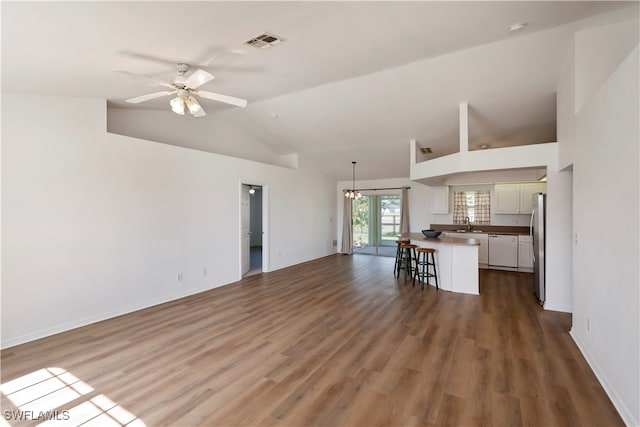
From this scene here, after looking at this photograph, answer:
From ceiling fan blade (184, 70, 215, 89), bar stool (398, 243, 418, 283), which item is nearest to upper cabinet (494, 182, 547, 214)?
bar stool (398, 243, 418, 283)

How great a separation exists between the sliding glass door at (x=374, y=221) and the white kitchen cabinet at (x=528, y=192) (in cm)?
392

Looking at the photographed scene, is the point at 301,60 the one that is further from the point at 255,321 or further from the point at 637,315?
the point at 637,315

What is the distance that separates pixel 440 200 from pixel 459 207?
582mm

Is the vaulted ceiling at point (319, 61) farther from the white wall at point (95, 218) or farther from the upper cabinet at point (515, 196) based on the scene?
the upper cabinet at point (515, 196)

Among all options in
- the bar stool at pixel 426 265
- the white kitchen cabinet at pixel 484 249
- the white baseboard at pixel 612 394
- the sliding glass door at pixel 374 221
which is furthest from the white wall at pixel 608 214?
the sliding glass door at pixel 374 221

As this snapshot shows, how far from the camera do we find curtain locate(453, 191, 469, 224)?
25.4 feet

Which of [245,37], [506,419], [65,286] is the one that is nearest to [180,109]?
[245,37]

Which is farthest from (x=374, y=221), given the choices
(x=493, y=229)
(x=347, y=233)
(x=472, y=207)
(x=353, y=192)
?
(x=493, y=229)

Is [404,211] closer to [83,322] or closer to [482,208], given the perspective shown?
[482,208]

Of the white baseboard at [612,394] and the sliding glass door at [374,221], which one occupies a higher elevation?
the sliding glass door at [374,221]

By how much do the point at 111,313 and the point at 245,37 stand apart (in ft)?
12.6

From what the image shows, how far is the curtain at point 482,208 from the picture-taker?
7.43 m

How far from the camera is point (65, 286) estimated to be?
3.46 m

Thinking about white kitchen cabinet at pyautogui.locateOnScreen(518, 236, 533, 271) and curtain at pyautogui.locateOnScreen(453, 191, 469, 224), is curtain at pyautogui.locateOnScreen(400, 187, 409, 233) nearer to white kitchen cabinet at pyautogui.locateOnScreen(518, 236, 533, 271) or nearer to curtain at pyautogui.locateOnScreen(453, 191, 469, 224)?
curtain at pyautogui.locateOnScreen(453, 191, 469, 224)
